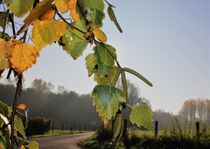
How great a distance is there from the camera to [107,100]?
0.63 meters

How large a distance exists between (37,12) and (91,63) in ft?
1.03

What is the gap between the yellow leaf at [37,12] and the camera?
544 millimetres

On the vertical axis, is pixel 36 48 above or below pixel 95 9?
below

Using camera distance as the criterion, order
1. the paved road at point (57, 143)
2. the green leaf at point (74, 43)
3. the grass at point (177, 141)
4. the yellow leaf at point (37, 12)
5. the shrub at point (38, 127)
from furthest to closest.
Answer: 1. the shrub at point (38, 127)
2. the paved road at point (57, 143)
3. the grass at point (177, 141)
4. the green leaf at point (74, 43)
5. the yellow leaf at point (37, 12)

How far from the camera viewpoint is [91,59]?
861mm

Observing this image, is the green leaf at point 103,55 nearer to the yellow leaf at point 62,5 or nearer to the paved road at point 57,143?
the yellow leaf at point 62,5

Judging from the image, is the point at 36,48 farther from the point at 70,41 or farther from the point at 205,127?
the point at 205,127

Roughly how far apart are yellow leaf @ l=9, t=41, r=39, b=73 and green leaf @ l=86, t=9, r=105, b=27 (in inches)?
7.4

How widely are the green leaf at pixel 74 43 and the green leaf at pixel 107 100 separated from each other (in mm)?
255

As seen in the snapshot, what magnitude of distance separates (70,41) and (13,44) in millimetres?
316

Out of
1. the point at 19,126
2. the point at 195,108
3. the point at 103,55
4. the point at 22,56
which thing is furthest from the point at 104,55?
the point at 195,108

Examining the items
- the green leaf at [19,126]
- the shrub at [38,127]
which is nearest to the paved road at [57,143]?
the shrub at [38,127]

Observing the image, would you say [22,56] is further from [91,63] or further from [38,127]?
[38,127]

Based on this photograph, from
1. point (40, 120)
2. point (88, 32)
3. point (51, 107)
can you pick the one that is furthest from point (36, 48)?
point (51, 107)
